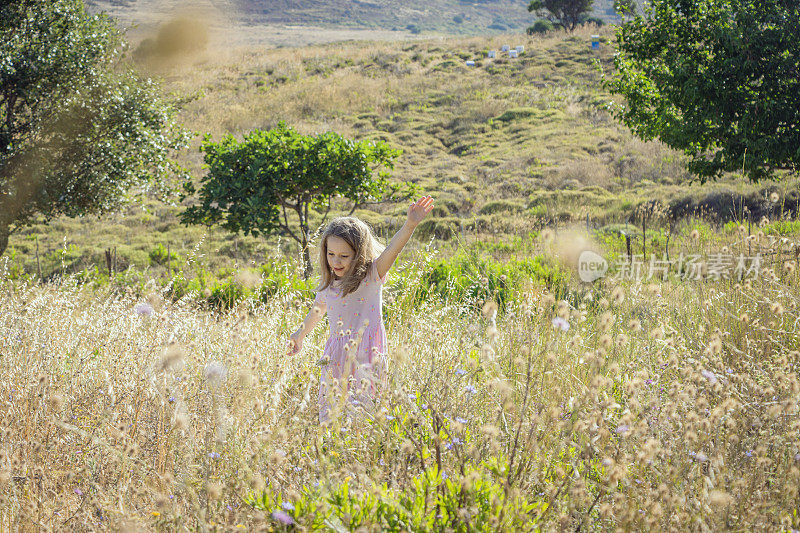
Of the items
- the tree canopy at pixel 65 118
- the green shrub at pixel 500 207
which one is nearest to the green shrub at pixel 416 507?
the tree canopy at pixel 65 118

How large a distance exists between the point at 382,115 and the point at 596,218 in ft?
47.6

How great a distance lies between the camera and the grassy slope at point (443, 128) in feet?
46.1

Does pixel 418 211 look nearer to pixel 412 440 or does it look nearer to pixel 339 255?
pixel 339 255

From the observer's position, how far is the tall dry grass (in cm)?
156

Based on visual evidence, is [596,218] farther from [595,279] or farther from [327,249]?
[327,249]

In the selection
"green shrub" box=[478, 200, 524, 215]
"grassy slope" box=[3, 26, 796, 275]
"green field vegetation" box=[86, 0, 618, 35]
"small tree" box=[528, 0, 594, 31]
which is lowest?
"green shrub" box=[478, 200, 524, 215]

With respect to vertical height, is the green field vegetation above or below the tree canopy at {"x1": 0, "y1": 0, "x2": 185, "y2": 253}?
above

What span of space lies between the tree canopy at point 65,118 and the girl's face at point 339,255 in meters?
8.11

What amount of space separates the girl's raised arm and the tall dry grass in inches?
21.4

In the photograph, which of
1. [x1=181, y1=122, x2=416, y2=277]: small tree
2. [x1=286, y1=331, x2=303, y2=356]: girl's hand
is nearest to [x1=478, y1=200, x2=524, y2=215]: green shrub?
[x1=181, y1=122, x2=416, y2=277]: small tree

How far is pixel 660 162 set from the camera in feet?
58.7

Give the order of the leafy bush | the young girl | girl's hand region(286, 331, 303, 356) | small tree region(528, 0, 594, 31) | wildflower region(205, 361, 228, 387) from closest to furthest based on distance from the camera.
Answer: wildflower region(205, 361, 228, 387), girl's hand region(286, 331, 303, 356), the young girl, the leafy bush, small tree region(528, 0, 594, 31)

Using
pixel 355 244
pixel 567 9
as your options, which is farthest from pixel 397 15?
pixel 355 244

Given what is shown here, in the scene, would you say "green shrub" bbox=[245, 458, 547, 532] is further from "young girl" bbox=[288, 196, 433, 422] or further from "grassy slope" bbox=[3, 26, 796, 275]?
"grassy slope" bbox=[3, 26, 796, 275]
